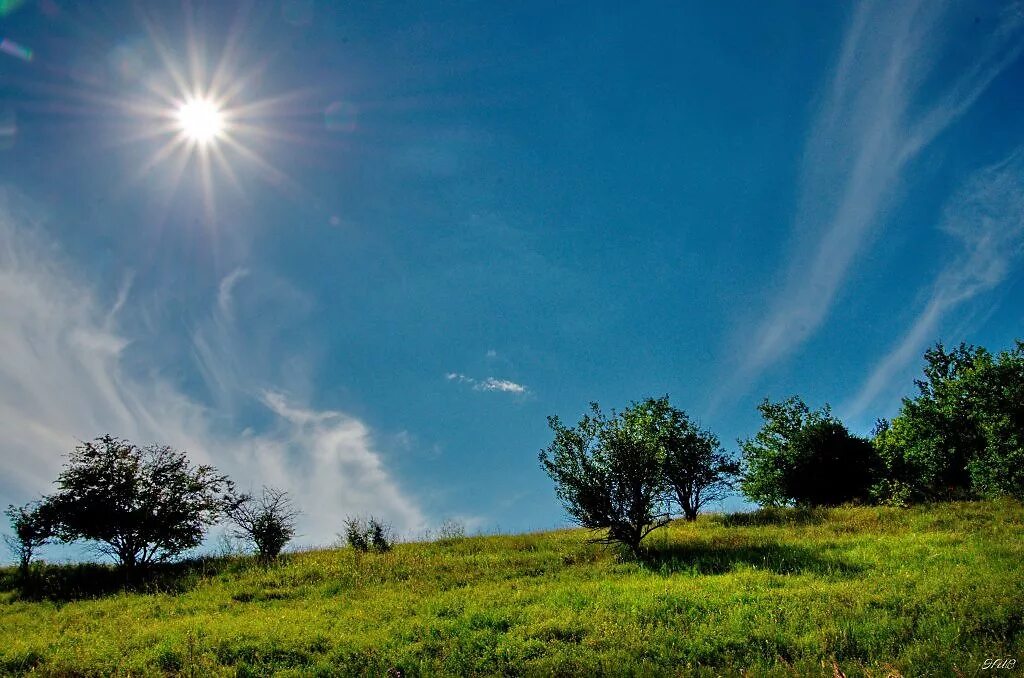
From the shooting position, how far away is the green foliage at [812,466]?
3891cm

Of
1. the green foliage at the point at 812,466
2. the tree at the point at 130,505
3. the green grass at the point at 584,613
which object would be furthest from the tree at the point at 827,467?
the tree at the point at 130,505

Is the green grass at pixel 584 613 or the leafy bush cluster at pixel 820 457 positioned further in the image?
the leafy bush cluster at pixel 820 457

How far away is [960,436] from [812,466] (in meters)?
8.78

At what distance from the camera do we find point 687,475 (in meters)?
37.5

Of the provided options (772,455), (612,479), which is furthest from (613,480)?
(772,455)

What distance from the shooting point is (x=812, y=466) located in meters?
39.7

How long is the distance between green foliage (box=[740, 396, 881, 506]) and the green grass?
16.2 metres

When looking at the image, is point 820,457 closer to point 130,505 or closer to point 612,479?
point 612,479

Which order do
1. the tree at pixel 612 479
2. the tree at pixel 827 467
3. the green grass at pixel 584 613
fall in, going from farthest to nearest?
the tree at pixel 827 467 < the tree at pixel 612 479 < the green grass at pixel 584 613

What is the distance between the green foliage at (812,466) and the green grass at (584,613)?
637 inches

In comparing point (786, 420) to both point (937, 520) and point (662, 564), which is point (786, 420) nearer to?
point (937, 520)

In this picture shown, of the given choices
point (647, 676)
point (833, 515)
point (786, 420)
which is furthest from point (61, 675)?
point (786, 420)

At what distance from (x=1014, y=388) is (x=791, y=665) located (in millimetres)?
29824

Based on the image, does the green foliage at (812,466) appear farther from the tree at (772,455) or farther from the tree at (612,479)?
the tree at (612,479)
